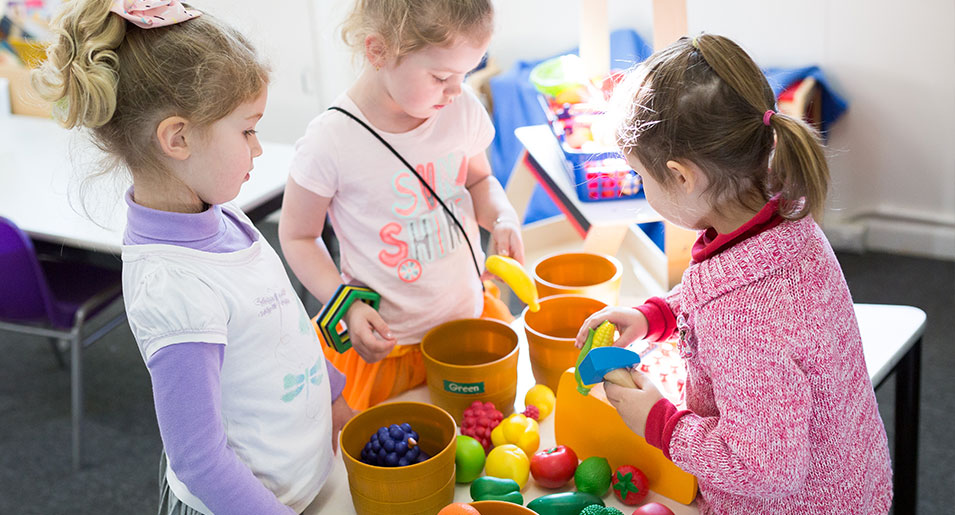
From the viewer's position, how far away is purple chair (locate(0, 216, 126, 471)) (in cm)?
191

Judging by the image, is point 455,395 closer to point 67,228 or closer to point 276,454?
point 276,454

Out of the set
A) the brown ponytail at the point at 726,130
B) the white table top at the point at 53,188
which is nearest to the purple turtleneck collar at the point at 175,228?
the brown ponytail at the point at 726,130

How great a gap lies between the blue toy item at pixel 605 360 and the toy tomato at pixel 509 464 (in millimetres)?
135

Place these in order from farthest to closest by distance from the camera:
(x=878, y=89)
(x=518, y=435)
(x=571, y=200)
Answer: (x=878, y=89) < (x=571, y=200) < (x=518, y=435)

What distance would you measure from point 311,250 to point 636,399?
0.55 m

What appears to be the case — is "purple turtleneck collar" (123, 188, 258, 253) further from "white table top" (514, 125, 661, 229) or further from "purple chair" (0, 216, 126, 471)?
"purple chair" (0, 216, 126, 471)

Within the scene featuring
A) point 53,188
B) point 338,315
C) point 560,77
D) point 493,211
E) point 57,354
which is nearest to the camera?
point 338,315

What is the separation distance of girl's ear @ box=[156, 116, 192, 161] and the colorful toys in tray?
0.91 metres

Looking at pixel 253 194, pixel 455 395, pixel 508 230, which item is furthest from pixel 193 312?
pixel 253 194

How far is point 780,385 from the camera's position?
2.67ft

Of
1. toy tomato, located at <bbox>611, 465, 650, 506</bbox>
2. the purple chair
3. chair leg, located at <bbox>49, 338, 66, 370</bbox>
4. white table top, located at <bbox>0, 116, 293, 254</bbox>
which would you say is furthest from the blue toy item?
chair leg, located at <bbox>49, 338, 66, 370</bbox>

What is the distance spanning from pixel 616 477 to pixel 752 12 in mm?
2365

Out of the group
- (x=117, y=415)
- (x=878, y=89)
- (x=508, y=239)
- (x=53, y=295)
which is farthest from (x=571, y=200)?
(x=878, y=89)

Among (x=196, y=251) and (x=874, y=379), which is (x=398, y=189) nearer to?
(x=196, y=251)
